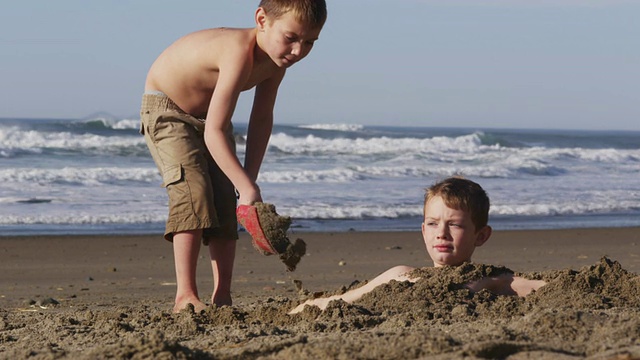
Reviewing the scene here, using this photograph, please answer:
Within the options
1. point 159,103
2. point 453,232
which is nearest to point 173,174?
point 159,103

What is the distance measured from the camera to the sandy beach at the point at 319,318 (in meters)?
2.61

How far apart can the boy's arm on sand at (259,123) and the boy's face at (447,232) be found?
104 cm

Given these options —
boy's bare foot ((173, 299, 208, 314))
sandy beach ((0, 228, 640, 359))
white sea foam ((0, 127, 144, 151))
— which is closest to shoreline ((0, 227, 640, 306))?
sandy beach ((0, 228, 640, 359))

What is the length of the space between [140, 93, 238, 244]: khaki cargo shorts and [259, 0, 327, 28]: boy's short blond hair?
65 cm

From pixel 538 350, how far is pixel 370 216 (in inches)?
304

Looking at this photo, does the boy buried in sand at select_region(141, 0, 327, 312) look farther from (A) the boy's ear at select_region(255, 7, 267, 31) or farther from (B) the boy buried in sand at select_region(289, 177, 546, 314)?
(B) the boy buried in sand at select_region(289, 177, 546, 314)

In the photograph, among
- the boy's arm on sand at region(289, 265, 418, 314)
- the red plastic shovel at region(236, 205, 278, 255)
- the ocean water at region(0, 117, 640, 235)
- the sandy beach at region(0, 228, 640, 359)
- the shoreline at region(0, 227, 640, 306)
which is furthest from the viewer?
the ocean water at region(0, 117, 640, 235)

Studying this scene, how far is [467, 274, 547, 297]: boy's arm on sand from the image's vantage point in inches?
147

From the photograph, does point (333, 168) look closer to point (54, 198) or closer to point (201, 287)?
point (54, 198)

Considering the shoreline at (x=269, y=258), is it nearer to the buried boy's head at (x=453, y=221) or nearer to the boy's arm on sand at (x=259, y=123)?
the boy's arm on sand at (x=259, y=123)

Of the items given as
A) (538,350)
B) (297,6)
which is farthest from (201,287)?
(538,350)

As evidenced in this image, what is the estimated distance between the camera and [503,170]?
55.7ft

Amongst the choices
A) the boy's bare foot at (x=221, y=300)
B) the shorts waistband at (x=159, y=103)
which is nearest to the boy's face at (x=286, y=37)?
the shorts waistband at (x=159, y=103)

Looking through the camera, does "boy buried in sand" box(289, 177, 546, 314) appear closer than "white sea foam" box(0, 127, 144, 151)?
Yes
